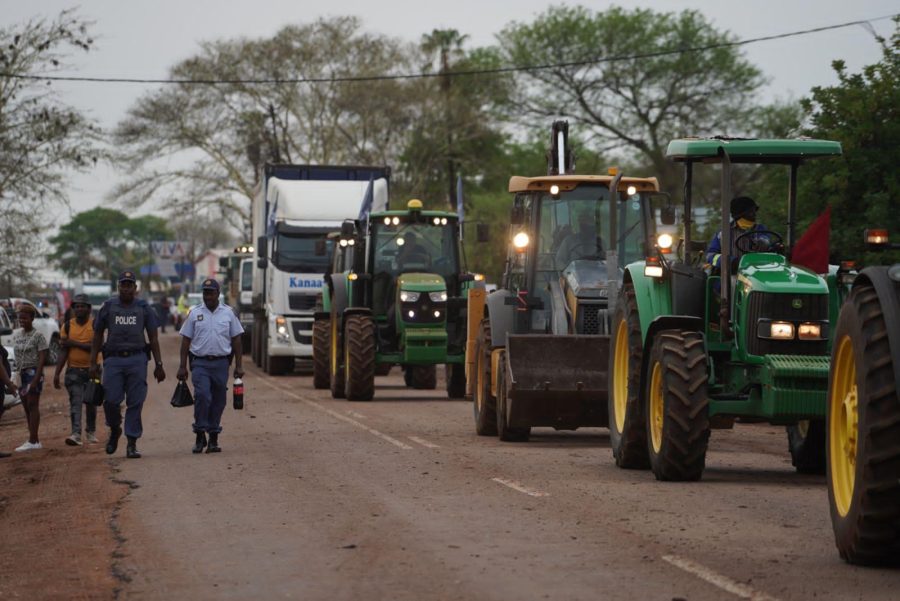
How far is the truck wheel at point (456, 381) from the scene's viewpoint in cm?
2827

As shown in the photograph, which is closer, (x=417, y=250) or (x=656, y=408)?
(x=656, y=408)

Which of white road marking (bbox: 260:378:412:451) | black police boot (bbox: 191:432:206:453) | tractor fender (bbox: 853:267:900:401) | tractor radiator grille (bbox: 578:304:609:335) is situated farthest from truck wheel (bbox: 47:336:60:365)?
tractor fender (bbox: 853:267:900:401)

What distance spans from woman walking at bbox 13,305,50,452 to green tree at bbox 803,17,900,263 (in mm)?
13154

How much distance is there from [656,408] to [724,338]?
785 millimetres

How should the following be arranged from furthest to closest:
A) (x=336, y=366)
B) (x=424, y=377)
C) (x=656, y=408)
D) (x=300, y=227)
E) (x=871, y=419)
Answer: (x=300, y=227)
(x=424, y=377)
(x=336, y=366)
(x=656, y=408)
(x=871, y=419)

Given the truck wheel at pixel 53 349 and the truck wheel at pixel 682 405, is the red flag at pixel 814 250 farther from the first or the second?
the truck wheel at pixel 53 349

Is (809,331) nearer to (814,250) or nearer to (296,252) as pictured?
(814,250)

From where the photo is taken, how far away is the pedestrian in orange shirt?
18.6 metres

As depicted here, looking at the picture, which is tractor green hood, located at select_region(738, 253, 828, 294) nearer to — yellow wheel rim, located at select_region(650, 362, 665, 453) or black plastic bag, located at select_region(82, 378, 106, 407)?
yellow wheel rim, located at select_region(650, 362, 665, 453)

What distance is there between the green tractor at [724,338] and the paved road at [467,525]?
41cm

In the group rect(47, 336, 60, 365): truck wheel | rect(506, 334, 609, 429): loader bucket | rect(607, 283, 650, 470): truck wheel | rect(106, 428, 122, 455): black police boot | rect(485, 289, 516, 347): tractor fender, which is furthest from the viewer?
rect(47, 336, 60, 365): truck wheel

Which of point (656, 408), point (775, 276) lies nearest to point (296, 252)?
point (656, 408)

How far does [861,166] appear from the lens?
2786 cm

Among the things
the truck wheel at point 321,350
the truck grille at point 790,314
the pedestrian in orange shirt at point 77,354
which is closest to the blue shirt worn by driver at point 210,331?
the pedestrian in orange shirt at point 77,354
